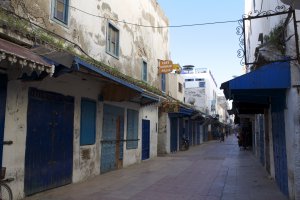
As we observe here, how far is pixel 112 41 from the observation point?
49.7ft

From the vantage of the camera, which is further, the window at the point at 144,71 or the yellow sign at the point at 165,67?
the yellow sign at the point at 165,67

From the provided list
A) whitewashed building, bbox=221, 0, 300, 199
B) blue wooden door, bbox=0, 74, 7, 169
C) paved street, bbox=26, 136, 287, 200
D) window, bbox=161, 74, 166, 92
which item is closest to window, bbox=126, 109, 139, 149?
paved street, bbox=26, 136, 287, 200

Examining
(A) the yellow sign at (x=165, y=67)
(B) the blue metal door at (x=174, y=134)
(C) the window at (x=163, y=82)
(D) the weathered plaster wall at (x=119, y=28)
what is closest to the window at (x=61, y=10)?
(D) the weathered plaster wall at (x=119, y=28)

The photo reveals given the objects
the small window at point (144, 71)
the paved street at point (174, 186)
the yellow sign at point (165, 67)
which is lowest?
the paved street at point (174, 186)

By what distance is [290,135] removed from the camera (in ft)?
24.7

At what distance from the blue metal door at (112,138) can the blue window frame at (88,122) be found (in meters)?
0.94

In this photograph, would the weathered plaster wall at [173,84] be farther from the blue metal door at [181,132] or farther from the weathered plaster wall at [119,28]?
the blue metal door at [181,132]

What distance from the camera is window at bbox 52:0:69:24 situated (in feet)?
34.6

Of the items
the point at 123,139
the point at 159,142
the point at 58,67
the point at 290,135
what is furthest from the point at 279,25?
the point at 159,142

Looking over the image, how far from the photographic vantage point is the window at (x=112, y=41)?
14.6 m

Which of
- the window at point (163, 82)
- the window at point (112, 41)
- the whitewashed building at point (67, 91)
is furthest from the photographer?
the window at point (163, 82)

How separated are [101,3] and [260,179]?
8.74 m

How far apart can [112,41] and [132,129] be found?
14.2 feet

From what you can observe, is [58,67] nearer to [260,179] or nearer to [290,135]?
[290,135]
